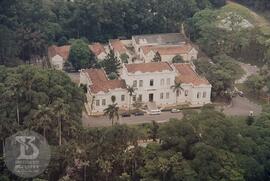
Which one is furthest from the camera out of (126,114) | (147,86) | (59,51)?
(59,51)

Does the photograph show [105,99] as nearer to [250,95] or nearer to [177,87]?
[177,87]

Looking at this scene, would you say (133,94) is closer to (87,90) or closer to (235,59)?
(87,90)

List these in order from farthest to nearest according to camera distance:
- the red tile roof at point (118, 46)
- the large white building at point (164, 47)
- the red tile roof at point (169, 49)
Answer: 1. the red tile roof at point (118, 46)
2. the red tile roof at point (169, 49)
3. the large white building at point (164, 47)

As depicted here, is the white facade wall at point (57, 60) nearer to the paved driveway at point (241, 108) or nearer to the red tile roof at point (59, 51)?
the red tile roof at point (59, 51)

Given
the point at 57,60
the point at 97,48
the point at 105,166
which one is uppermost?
the point at 97,48

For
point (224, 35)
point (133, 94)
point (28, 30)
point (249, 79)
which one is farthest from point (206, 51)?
point (28, 30)

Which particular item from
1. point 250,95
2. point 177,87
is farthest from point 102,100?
point 250,95

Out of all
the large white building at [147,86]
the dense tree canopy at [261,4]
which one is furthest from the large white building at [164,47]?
the dense tree canopy at [261,4]

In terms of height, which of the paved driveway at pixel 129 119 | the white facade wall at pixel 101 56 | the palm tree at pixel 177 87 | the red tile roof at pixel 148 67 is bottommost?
the paved driveway at pixel 129 119
